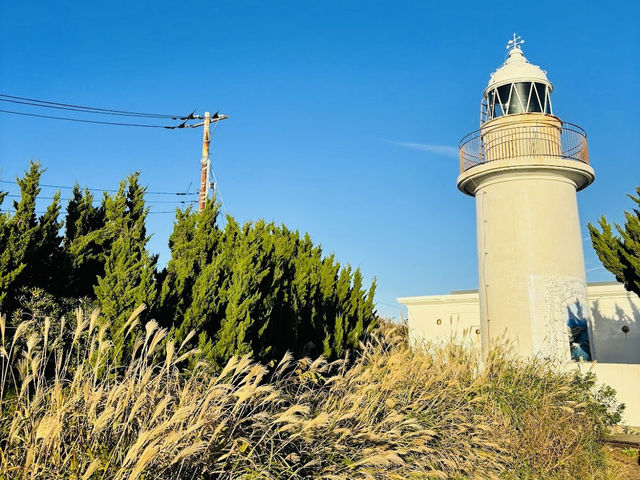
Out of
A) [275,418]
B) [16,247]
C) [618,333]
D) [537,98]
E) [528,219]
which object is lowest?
[275,418]

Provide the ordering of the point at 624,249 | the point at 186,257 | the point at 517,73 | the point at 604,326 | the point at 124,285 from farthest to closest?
the point at 604,326
the point at 517,73
the point at 624,249
the point at 186,257
the point at 124,285

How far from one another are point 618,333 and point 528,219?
6.31 meters

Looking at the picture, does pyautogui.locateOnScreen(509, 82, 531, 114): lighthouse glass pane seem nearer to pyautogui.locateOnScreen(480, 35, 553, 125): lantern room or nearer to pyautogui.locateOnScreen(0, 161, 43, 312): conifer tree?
pyautogui.locateOnScreen(480, 35, 553, 125): lantern room

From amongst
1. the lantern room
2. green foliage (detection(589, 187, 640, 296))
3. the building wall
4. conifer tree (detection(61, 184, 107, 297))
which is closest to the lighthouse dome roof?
the lantern room

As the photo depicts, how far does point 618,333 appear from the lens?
15.4 meters

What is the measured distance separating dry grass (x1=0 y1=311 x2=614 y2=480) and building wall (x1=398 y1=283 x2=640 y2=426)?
7.74 ft

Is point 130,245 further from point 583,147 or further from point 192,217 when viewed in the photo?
point 583,147

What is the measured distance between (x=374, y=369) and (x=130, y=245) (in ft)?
12.0

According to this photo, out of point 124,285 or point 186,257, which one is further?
point 186,257

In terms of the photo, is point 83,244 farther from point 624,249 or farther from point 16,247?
point 624,249

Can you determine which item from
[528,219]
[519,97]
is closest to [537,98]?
[519,97]

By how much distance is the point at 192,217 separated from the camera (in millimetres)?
8352

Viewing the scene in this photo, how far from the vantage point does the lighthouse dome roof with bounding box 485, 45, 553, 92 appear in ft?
41.8

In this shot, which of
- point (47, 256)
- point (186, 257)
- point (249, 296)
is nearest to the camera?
point (249, 296)
